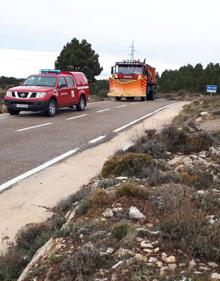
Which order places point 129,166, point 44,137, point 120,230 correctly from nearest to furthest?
point 120,230 → point 129,166 → point 44,137

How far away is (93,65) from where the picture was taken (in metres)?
69.7

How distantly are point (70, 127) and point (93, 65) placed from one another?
54.9 m

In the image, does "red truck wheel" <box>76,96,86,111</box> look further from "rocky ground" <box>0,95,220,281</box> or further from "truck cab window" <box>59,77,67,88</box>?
"rocky ground" <box>0,95,220,281</box>

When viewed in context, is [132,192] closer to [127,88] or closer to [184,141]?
[184,141]

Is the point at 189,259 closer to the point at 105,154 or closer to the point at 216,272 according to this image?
the point at 216,272

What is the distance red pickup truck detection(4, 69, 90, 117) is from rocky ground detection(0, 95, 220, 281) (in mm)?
13122

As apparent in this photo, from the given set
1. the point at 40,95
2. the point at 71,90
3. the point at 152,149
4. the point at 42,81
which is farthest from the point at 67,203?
the point at 71,90

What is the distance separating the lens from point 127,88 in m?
38.5

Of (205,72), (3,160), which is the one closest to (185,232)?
(3,160)

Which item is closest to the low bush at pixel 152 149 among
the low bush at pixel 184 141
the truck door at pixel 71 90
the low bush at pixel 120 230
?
the low bush at pixel 184 141

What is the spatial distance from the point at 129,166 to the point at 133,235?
9.94ft

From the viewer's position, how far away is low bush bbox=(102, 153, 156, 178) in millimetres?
7004

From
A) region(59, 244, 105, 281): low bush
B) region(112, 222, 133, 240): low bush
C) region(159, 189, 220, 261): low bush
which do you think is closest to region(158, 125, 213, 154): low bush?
region(159, 189, 220, 261): low bush

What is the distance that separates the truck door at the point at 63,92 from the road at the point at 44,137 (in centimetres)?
123
